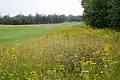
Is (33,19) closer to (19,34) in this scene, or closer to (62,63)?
(19,34)

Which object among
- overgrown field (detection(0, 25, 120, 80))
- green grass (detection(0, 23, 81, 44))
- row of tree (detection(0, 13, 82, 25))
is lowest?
row of tree (detection(0, 13, 82, 25))

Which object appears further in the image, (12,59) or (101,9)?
(101,9)

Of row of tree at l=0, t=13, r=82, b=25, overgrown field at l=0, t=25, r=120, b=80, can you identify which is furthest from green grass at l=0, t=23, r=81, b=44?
row of tree at l=0, t=13, r=82, b=25

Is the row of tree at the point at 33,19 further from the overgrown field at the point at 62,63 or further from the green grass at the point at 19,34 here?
the overgrown field at the point at 62,63

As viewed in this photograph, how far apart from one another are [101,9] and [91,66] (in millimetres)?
26221

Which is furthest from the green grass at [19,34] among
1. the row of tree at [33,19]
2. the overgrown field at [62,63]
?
the row of tree at [33,19]

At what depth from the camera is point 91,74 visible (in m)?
7.23

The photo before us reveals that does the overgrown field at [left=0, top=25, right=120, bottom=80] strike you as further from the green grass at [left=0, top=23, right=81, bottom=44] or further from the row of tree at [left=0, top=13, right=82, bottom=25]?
the row of tree at [left=0, top=13, right=82, bottom=25]

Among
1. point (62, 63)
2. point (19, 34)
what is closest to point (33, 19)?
point (19, 34)

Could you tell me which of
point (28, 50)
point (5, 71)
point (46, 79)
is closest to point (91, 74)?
point (46, 79)

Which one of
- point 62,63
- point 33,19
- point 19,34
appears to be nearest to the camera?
point 62,63

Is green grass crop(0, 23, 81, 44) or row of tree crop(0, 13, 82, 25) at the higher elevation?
green grass crop(0, 23, 81, 44)

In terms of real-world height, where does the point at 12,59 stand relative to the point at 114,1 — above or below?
below

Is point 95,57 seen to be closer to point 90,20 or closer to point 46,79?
point 46,79
